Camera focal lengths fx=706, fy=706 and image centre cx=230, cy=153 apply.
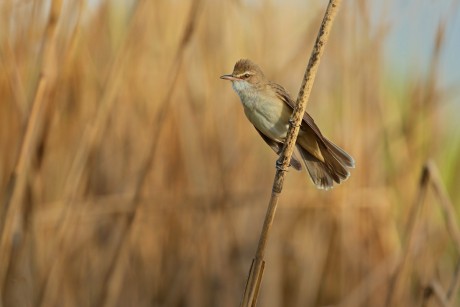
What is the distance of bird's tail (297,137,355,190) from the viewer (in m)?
1.70

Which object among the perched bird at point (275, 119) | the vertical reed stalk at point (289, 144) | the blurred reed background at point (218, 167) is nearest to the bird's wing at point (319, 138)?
the perched bird at point (275, 119)

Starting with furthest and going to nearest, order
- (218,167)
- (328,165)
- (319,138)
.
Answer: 1. (218,167)
2. (328,165)
3. (319,138)

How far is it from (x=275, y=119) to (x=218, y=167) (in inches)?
34.4

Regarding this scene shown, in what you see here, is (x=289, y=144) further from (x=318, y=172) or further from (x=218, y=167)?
(x=218, y=167)

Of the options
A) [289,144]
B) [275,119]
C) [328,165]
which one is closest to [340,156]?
Answer: [328,165]

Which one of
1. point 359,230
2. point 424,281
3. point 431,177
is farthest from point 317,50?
point 359,230

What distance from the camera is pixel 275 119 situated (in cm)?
182

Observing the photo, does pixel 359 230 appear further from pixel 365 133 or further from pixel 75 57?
pixel 75 57

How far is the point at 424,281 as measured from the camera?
256cm

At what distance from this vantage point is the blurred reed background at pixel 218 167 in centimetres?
245

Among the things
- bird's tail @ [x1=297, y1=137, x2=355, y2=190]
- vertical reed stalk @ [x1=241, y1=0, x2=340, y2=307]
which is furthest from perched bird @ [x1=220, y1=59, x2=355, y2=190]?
vertical reed stalk @ [x1=241, y1=0, x2=340, y2=307]

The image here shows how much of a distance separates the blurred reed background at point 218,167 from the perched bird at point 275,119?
565 mm

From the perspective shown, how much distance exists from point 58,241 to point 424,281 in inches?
51.9

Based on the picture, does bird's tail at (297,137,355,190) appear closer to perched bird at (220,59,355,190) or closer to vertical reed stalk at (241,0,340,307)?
perched bird at (220,59,355,190)
